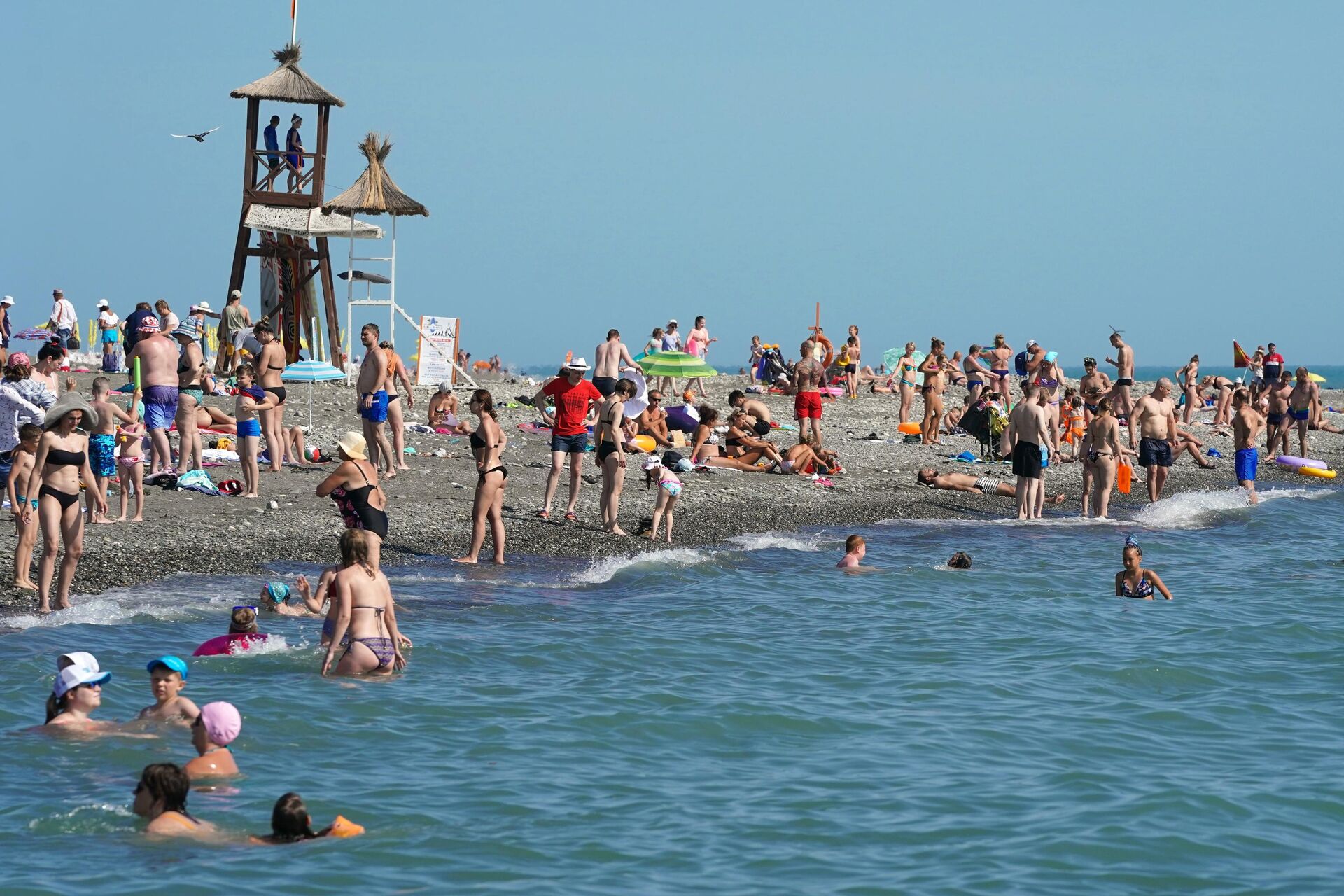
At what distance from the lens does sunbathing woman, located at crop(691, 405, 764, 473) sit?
19.2 m

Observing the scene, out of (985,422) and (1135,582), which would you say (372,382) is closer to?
(1135,582)

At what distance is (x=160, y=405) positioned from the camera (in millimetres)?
13930

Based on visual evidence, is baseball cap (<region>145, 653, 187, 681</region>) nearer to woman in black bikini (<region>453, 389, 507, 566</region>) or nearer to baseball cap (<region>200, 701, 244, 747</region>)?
baseball cap (<region>200, 701, 244, 747</region>)

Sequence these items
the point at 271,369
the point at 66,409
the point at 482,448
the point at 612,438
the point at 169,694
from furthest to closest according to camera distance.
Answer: the point at 271,369 → the point at 612,438 → the point at 482,448 → the point at 66,409 → the point at 169,694

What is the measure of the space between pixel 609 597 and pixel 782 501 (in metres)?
5.96

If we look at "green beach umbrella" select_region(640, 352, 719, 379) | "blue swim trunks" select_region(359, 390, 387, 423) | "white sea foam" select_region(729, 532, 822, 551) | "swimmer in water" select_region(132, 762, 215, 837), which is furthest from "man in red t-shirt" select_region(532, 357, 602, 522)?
"green beach umbrella" select_region(640, 352, 719, 379)

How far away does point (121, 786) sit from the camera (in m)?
7.39

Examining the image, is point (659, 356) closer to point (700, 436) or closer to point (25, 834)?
point (700, 436)

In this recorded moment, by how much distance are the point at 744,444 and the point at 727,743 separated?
11407mm

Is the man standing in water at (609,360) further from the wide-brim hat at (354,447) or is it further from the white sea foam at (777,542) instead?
the wide-brim hat at (354,447)

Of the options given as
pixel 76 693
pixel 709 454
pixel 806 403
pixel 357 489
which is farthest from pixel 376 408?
pixel 76 693

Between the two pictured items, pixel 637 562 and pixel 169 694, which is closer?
pixel 169 694

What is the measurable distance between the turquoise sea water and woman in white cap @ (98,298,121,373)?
13.9 metres

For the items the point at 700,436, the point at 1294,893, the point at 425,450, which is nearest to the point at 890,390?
the point at 700,436
